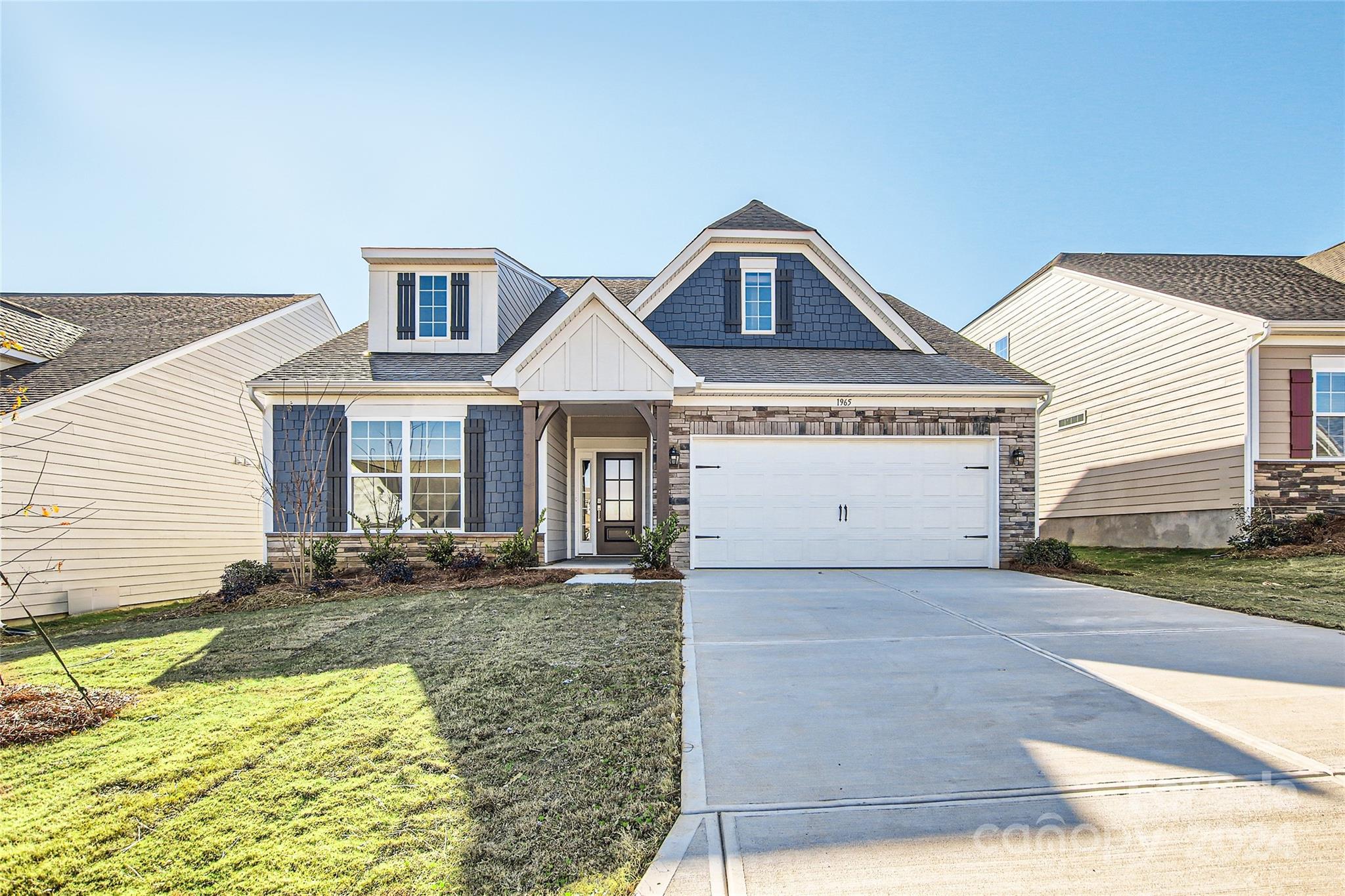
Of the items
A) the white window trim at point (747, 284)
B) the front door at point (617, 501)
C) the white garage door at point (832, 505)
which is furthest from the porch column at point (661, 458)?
the front door at point (617, 501)

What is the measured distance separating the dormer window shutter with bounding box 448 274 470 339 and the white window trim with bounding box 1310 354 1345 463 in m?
14.4

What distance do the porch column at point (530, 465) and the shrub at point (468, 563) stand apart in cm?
81

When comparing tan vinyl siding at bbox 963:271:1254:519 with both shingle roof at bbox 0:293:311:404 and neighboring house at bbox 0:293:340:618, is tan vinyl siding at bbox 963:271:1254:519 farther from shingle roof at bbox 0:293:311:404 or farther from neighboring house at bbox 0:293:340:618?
shingle roof at bbox 0:293:311:404

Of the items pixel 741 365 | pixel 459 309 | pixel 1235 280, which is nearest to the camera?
pixel 741 365

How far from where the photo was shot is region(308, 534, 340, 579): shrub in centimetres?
1073

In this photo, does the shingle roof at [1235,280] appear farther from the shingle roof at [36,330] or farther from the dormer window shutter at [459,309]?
the shingle roof at [36,330]

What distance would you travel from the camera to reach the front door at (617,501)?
14.7 metres

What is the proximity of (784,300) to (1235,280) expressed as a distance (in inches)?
367

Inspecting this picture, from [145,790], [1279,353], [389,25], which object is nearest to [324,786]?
[145,790]

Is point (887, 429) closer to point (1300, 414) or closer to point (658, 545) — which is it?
point (658, 545)

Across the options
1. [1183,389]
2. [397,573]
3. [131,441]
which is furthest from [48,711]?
[1183,389]

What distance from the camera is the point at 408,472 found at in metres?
11.8

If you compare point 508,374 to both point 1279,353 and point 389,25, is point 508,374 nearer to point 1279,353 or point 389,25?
point 389,25

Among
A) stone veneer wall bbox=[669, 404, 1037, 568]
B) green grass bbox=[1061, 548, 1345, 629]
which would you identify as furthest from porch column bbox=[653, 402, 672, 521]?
green grass bbox=[1061, 548, 1345, 629]
